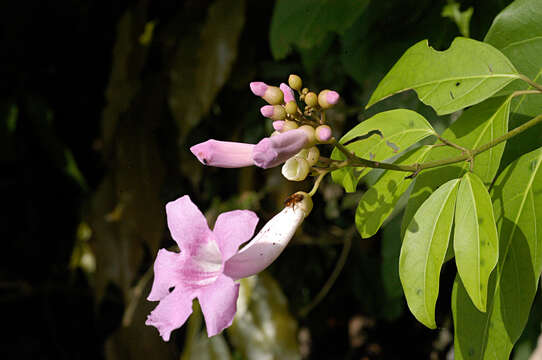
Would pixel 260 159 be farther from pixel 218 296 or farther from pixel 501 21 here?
pixel 501 21

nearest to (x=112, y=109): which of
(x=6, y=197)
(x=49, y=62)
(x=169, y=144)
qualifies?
(x=169, y=144)

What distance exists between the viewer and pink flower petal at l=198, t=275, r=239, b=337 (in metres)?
0.59

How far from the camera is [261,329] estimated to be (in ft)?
5.59

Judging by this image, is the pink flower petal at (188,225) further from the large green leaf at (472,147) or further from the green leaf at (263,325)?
the green leaf at (263,325)

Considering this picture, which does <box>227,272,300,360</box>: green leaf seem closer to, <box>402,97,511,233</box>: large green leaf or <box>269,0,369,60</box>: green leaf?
<box>269,0,369,60</box>: green leaf

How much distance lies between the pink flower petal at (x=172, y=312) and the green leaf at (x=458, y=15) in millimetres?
824

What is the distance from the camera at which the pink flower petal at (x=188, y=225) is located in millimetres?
677

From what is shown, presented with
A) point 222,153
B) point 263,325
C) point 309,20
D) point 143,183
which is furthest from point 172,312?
point 143,183

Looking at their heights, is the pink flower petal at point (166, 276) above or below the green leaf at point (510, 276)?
above

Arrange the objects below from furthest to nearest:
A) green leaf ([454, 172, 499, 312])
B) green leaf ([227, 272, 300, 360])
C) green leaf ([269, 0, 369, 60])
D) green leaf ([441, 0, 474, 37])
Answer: green leaf ([227, 272, 300, 360]), green leaf ([441, 0, 474, 37]), green leaf ([269, 0, 369, 60]), green leaf ([454, 172, 499, 312])

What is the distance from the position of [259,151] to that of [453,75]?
0.28m

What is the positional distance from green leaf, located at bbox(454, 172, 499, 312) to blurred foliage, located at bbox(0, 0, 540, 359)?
0.80 meters

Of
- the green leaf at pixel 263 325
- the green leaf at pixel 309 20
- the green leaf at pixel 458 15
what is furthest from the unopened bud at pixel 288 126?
the green leaf at pixel 263 325

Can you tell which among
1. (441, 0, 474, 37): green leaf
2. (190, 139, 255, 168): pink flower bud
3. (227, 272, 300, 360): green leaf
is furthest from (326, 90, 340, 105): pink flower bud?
(227, 272, 300, 360): green leaf
